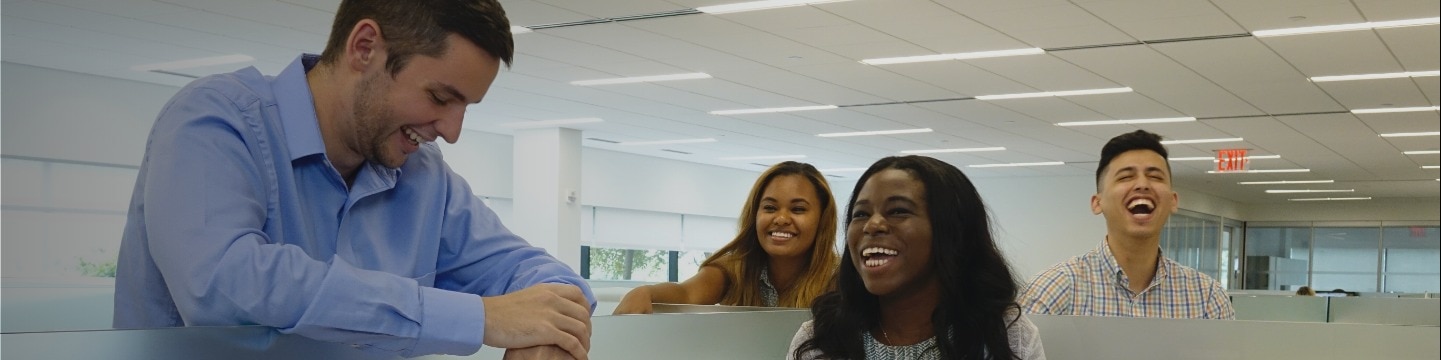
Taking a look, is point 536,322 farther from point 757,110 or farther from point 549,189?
point 549,189

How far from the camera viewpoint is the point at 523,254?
1714 mm

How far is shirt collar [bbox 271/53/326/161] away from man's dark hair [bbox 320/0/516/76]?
89mm

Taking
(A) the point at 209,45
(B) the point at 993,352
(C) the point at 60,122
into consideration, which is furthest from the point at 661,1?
(C) the point at 60,122

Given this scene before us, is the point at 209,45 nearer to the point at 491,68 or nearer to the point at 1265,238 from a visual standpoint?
the point at 491,68

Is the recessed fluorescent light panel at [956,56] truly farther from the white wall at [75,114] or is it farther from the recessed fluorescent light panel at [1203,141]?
the recessed fluorescent light panel at [1203,141]

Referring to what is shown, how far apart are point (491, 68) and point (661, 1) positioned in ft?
21.8

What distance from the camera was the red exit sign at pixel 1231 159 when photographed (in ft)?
56.2

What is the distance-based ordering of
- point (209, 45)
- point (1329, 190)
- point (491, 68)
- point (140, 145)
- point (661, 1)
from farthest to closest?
point (1329, 190) < point (140, 145) < point (209, 45) < point (661, 1) < point (491, 68)

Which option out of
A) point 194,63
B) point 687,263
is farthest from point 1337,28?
point 687,263

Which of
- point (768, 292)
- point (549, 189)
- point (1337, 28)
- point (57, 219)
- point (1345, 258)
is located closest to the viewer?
point (768, 292)

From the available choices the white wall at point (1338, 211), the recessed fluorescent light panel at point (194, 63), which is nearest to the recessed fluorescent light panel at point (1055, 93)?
the recessed fluorescent light panel at point (194, 63)

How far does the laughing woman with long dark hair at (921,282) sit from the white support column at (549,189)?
47.3ft

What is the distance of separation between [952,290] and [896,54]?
7.78 meters

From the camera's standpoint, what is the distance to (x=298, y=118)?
1451 mm
